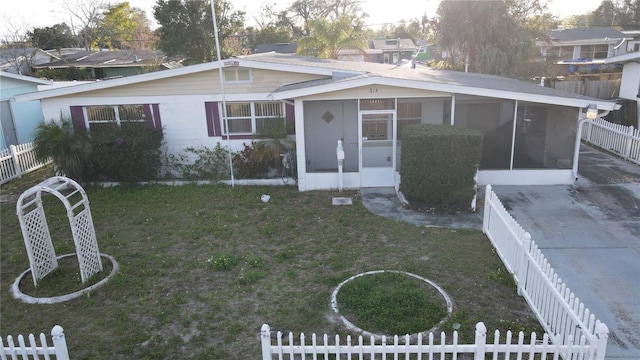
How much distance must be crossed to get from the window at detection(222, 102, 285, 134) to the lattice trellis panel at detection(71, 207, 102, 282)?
5784mm

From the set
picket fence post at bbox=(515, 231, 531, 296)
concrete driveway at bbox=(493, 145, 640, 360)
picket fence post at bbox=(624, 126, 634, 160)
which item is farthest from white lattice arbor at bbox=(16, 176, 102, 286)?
picket fence post at bbox=(624, 126, 634, 160)

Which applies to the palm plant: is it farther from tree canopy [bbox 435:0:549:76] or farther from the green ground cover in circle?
tree canopy [bbox 435:0:549:76]

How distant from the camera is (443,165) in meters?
9.49

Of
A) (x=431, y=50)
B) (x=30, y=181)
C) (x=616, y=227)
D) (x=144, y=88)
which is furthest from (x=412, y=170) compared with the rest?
(x=431, y=50)

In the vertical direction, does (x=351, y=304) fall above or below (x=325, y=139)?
below

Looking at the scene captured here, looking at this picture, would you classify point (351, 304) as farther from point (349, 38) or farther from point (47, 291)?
point (349, 38)

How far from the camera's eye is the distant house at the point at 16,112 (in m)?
15.3

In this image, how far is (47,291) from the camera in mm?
6957

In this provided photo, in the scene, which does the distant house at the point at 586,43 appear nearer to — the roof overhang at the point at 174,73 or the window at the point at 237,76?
the roof overhang at the point at 174,73

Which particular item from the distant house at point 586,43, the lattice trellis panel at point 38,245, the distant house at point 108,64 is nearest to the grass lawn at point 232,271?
the lattice trellis panel at point 38,245

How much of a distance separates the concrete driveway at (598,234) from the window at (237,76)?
701 cm

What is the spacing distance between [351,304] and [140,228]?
5407 millimetres

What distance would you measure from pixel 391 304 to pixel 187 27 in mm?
32724

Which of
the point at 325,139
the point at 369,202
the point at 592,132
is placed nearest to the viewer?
the point at 369,202
